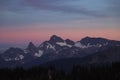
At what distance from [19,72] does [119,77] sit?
4362 centimetres

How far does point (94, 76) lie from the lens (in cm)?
11725

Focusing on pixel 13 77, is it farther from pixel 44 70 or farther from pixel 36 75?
pixel 44 70

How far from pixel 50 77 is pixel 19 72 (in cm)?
1464

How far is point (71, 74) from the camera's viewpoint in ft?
458

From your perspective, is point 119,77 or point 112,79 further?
point 119,77

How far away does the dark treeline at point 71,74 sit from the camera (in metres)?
121

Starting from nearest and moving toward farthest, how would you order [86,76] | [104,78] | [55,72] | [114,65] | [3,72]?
[104,78] → [86,76] → [114,65] → [3,72] → [55,72]

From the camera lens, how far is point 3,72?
145375 millimetres

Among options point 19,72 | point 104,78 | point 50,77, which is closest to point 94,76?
point 104,78

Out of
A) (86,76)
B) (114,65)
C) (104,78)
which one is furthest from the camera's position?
(114,65)

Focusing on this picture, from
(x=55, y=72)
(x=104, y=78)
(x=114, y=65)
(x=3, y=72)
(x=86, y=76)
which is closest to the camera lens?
(x=104, y=78)

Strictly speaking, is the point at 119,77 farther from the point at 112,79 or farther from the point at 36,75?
the point at 36,75

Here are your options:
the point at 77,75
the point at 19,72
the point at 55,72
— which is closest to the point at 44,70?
the point at 55,72

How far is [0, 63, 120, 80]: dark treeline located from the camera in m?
121
